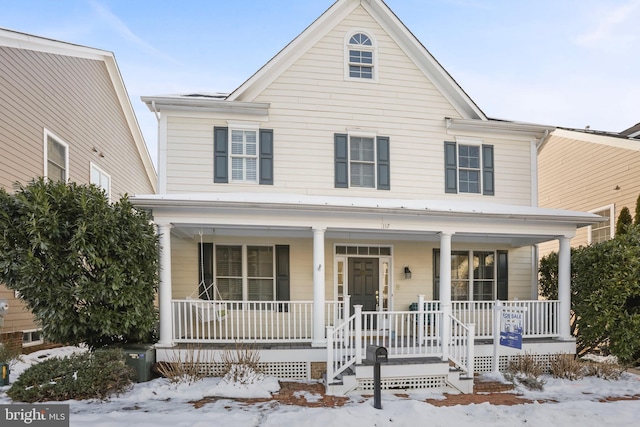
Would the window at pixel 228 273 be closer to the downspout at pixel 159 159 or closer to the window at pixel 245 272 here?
the window at pixel 245 272

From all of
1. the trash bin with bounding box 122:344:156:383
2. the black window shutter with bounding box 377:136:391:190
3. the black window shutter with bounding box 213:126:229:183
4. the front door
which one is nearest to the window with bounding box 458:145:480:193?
the black window shutter with bounding box 377:136:391:190

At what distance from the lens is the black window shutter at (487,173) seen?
33.4ft

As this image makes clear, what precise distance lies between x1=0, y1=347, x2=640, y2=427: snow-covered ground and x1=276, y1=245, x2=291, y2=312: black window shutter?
285cm

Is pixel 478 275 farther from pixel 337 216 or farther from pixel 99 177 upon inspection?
pixel 99 177

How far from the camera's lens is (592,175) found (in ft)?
44.8

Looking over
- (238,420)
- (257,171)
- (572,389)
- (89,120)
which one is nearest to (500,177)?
(572,389)

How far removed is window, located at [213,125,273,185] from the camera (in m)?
9.19

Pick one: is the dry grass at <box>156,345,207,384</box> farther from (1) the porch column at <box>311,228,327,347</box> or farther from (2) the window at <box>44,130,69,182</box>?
(2) the window at <box>44,130,69,182</box>

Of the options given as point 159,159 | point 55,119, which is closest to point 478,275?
point 159,159

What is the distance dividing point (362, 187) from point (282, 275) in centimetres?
299

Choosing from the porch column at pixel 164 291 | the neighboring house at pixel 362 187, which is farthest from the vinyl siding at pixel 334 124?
the porch column at pixel 164 291

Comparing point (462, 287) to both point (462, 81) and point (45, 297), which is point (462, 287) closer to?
point (462, 81)

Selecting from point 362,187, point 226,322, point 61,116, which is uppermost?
point 61,116

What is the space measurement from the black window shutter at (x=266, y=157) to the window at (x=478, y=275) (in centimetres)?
542
